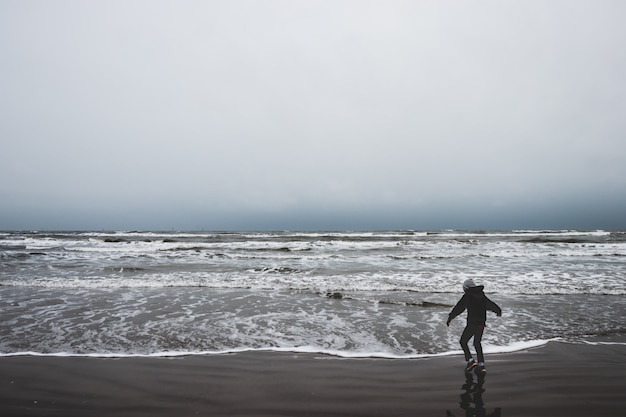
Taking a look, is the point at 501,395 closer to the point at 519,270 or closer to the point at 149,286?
the point at 149,286

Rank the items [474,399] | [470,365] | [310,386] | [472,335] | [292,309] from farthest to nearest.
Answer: [292,309], [472,335], [470,365], [310,386], [474,399]

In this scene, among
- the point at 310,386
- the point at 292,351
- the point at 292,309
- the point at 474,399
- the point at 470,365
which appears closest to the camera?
the point at 474,399

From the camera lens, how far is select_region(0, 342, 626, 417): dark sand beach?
4305mm

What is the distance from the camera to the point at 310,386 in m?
5.03

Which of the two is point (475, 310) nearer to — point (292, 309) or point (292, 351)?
point (292, 351)

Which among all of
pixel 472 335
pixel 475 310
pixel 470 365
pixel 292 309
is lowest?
pixel 292 309

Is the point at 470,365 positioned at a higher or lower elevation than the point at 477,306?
lower

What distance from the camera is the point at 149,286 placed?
14141 millimetres

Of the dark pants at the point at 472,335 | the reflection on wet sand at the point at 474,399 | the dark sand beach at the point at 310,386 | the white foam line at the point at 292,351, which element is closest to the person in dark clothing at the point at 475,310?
the dark pants at the point at 472,335

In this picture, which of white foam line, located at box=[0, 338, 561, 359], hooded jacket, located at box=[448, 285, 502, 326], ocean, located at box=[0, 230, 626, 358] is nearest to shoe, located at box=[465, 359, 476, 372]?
hooded jacket, located at box=[448, 285, 502, 326]

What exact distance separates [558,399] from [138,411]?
18.4 ft

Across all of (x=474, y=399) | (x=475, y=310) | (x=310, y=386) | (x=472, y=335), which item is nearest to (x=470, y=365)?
(x=472, y=335)

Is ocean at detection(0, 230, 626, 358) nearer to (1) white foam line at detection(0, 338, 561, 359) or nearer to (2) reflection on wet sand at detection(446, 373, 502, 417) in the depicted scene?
(1) white foam line at detection(0, 338, 561, 359)

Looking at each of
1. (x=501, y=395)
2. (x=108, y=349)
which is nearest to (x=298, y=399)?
(x=501, y=395)
